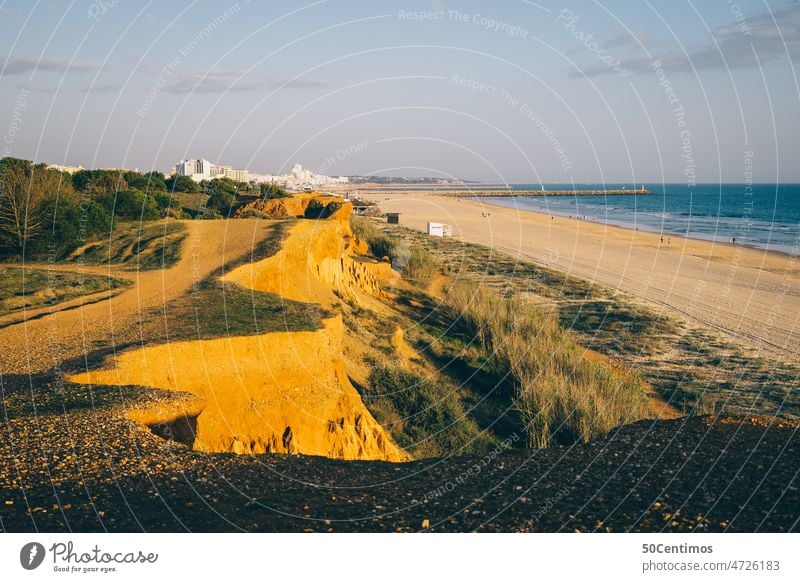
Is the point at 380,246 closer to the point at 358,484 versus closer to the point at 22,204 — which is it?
the point at 22,204

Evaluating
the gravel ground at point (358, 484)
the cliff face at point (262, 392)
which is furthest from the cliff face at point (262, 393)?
the gravel ground at point (358, 484)

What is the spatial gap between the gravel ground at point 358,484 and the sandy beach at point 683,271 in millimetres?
15676

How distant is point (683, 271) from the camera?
42.3 metres

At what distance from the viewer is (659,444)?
35.6 ft

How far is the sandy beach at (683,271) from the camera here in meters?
27.7

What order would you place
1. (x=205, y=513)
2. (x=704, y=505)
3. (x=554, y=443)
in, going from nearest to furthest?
(x=205, y=513) < (x=704, y=505) < (x=554, y=443)

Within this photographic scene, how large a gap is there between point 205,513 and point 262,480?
1.29 meters

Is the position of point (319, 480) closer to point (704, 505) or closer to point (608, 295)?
point (704, 505)

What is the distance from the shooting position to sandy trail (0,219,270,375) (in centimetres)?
1236

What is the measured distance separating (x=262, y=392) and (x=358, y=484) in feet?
12.4

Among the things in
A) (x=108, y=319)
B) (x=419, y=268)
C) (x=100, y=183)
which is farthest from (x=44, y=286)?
(x=100, y=183)

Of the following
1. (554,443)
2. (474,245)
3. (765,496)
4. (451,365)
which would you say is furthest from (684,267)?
(765,496)

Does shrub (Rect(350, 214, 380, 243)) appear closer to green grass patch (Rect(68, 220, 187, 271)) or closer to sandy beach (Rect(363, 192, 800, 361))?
sandy beach (Rect(363, 192, 800, 361))

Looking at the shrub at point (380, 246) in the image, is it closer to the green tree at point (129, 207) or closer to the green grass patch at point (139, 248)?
the green tree at point (129, 207)
